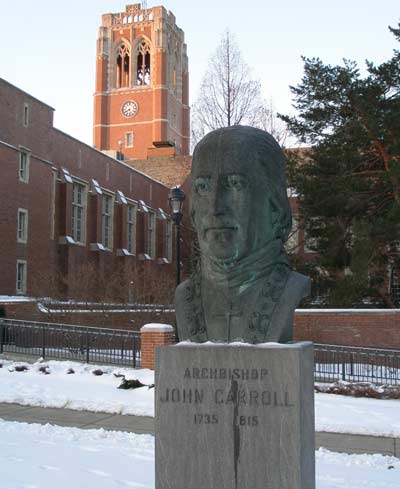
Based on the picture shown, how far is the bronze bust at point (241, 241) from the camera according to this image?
213 inches

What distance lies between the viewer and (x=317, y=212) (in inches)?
A: 1127

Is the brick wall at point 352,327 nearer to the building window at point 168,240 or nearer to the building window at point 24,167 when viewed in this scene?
the building window at point 24,167

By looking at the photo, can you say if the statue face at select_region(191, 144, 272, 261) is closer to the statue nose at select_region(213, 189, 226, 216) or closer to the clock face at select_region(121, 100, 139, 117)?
the statue nose at select_region(213, 189, 226, 216)

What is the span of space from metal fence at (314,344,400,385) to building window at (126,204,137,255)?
111 feet

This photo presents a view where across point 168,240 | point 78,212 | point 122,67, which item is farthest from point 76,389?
point 122,67

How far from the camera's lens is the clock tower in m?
94.9

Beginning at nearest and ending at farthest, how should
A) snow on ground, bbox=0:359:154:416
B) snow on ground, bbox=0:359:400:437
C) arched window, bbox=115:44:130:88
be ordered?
snow on ground, bbox=0:359:400:437
snow on ground, bbox=0:359:154:416
arched window, bbox=115:44:130:88

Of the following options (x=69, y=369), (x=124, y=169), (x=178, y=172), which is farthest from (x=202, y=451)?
(x=178, y=172)

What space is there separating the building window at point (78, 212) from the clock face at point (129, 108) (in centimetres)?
5434

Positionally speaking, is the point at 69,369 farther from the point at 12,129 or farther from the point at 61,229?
the point at 61,229

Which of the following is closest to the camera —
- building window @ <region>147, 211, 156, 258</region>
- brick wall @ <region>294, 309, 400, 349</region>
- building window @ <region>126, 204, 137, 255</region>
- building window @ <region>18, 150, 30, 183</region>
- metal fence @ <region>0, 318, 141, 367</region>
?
metal fence @ <region>0, 318, 141, 367</region>

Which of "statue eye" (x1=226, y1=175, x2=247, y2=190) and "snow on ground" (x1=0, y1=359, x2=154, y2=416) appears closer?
"statue eye" (x1=226, y1=175, x2=247, y2=190)

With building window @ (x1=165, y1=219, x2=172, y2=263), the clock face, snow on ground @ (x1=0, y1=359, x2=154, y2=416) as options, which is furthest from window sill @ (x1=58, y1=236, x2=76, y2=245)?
the clock face

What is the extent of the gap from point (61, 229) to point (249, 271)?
120 ft
